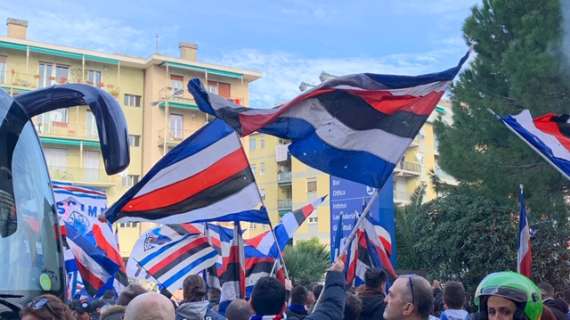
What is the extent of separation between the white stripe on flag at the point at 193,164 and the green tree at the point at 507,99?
6.44 metres

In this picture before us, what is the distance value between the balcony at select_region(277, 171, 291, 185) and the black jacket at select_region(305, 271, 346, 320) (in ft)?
154

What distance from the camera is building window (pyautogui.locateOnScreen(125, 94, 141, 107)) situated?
44.4 meters

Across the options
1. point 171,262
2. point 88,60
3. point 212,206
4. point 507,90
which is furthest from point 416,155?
point 212,206

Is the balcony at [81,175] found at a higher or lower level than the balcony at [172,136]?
lower

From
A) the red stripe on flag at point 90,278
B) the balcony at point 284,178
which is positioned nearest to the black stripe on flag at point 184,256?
the red stripe on flag at point 90,278

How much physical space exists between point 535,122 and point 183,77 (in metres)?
39.6

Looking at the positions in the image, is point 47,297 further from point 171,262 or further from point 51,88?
point 171,262

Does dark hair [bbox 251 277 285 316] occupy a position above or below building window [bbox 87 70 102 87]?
below

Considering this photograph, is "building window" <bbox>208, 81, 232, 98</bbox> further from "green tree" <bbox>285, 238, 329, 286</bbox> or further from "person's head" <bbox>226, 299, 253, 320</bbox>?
"person's head" <bbox>226, 299, 253, 320</bbox>

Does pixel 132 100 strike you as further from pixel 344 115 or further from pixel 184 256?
pixel 344 115

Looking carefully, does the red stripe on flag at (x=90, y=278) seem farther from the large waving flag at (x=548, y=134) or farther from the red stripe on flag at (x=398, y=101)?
the large waving flag at (x=548, y=134)

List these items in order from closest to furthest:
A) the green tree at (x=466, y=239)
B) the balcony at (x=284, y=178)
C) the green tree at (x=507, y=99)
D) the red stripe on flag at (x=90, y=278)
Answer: the red stripe on flag at (x=90, y=278) < the green tree at (x=507, y=99) < the green tree at (x=466, y=239) < the balcony at (x=284, y=178)

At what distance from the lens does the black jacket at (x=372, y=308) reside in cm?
542

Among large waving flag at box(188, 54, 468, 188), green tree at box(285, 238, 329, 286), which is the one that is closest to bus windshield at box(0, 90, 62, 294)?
large waving flag at box(188, 54, 468, 188)
